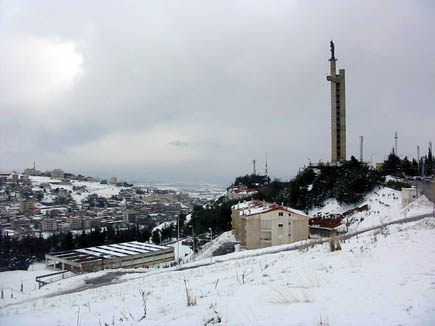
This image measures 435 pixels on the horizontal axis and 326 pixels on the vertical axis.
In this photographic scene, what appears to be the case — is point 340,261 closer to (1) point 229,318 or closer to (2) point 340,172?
(1) point 229,318

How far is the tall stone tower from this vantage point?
41.5 meters

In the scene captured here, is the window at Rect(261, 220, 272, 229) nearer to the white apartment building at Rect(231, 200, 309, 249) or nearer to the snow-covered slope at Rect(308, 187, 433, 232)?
the white apartment building at Rect(231, 200, 309, 249)

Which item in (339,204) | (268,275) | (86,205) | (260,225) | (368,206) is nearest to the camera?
(268,275)

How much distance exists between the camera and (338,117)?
4188 centimetres

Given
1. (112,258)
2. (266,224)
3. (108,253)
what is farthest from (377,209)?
(108,253)

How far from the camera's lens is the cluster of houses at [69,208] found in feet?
210

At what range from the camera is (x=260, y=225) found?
25.5 m

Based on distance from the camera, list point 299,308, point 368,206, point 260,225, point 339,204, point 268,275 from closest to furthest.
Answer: point 299,308
point 268,275
point 260,225
point 368,206
point 339,204

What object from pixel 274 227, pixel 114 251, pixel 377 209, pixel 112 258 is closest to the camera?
pixel 274 227

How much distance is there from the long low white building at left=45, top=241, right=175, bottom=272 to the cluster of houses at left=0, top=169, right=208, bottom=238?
890 inches

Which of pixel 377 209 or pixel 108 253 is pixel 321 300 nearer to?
pixel 377 209

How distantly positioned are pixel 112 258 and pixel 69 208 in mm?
66436

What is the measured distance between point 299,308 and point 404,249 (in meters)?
4.10

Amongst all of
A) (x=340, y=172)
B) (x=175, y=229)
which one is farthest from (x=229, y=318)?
(x=175, y=229)
